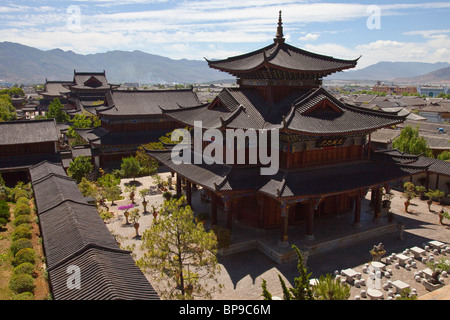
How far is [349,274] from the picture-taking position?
61.8ft

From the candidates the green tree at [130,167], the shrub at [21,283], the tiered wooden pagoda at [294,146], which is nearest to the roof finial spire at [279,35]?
the tiered wooden pagoda at [294,146]

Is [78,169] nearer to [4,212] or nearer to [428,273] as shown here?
[4,212]

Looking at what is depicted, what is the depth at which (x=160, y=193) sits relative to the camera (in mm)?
35031

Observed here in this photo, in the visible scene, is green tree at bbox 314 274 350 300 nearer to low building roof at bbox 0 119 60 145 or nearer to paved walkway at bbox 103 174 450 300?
paved walkway at bbox 103 174 450 300

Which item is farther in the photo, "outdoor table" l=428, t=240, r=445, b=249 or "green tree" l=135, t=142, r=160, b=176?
"green tree" l=135, t=142, r=160, b=176

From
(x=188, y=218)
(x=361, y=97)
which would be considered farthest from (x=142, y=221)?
(x=361, y=97)

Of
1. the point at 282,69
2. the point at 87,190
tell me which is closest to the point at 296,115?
the point at 282,69

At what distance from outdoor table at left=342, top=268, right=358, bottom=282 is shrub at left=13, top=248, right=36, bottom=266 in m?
17.5

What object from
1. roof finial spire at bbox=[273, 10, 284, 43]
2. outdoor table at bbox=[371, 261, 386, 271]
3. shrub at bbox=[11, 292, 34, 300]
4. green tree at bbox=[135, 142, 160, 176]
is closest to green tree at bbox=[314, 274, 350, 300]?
outdoor table at bbox=[371, 261, 386, 271]

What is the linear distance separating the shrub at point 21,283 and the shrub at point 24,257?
1923 millimetres

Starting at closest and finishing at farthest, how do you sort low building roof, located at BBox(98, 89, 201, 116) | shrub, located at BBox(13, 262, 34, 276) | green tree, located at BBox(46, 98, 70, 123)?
shrub, located at BBox(13, 262, 34, 276)
low building roof, located at BBox(98, 89, 201, 116)
green tree, located at BBox(46, 98, 70, 123)

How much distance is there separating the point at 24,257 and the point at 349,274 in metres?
18.0

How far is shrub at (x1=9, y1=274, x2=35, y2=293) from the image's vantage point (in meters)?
Answer: 16.7
